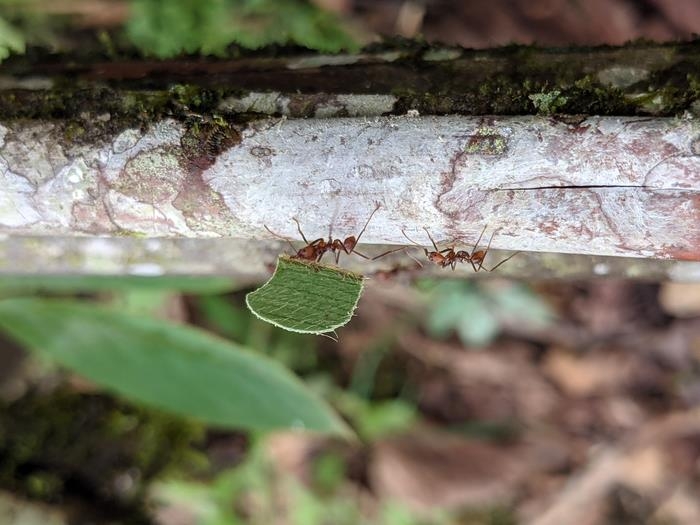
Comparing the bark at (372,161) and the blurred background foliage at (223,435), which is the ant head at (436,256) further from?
the blurred background foliage at (223,435)

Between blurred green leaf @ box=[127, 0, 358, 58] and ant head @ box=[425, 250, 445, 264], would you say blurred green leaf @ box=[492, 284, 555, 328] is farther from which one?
ant head @ box=[425, 250, 445, 264]

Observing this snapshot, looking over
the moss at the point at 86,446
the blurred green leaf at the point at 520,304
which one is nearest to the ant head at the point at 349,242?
the blurred green leaf at the point at 520,304

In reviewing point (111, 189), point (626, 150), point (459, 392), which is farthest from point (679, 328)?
point (111, 189)

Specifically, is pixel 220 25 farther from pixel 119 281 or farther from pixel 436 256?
pixel 436 256

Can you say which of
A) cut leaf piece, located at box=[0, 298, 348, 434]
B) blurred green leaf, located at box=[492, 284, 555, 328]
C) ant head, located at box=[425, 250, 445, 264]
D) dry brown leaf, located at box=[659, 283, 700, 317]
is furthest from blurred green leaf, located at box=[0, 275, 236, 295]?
dry brown leaf, located at box=[659, 283, 700, 317]

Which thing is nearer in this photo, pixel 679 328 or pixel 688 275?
pixel 688 275

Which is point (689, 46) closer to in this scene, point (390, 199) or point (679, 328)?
point (390, 199)

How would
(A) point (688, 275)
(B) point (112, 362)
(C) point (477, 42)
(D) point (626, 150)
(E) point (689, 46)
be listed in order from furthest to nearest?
1. (C) point (477, 42)
2. (B) point (112, 362)
3. (A) point (688, 275)
4. (E) point (689, 46)
5. (D) point (626, 150)
